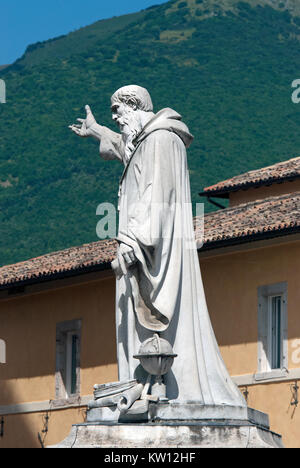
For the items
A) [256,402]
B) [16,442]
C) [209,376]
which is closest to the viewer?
[209,376]

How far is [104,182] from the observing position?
6156cm

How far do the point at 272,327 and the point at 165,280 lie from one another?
1524cm

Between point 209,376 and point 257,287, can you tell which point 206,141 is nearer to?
point 257,287

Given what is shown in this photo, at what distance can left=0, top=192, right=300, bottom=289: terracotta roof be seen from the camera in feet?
81.6

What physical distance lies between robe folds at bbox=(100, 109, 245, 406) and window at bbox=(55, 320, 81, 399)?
62.4 feet

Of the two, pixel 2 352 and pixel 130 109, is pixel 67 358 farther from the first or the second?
pixel 130 109

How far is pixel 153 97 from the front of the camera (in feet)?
248

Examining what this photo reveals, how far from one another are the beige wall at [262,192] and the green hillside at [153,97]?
18.8 m

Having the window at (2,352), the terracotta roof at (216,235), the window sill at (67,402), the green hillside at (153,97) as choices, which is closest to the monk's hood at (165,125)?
the terracotta roof at (216,235)

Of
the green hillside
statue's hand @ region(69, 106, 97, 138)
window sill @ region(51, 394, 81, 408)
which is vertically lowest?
window sill @ region(51, 394, 81, 408)

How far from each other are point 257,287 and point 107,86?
52.4 meters

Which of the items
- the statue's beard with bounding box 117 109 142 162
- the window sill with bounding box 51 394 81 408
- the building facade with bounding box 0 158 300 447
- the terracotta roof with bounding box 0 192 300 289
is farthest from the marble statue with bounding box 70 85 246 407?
the window sill with bounding box 51 394 81 408

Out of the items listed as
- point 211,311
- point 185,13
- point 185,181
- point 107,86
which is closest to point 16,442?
point 211,311

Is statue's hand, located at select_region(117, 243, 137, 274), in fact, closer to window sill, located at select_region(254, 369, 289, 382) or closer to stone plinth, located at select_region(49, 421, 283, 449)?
stone plinth, located at select_region(49, 421, 283, 449)
